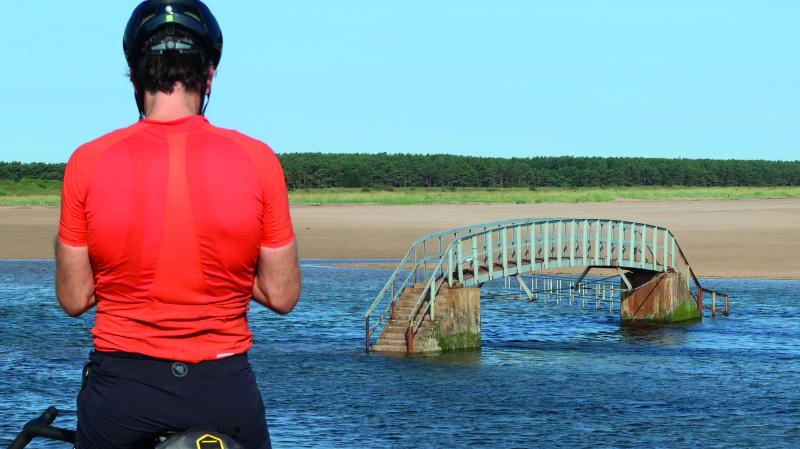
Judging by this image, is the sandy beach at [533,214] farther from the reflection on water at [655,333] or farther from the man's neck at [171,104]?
the man's neck at [171,104]

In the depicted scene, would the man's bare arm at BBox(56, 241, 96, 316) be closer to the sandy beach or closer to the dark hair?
the dark hair

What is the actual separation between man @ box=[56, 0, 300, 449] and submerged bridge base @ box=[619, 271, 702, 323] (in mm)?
35530

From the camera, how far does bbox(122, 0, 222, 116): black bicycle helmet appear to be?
318cm

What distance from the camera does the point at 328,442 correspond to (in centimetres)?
1762

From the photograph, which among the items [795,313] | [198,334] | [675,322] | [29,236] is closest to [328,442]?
[198,334]

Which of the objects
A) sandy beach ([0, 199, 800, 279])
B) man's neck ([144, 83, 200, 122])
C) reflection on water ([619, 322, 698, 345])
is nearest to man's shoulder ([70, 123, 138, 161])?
man's neck ([144, 83, 200, 122])

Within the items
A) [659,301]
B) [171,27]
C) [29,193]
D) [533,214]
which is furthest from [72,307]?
[29,193]

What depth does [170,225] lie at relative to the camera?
3041mm

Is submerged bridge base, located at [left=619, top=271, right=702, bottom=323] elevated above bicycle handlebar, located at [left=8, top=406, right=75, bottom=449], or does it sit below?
below

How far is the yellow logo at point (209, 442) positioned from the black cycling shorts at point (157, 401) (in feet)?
0.27

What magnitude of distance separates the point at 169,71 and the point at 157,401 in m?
0.85

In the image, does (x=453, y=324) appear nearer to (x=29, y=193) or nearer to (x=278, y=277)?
(x=278, y=277)

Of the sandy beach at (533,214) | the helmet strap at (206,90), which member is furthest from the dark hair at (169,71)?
the sandy beach at (533,214)

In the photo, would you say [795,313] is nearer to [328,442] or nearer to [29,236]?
[328,442]
